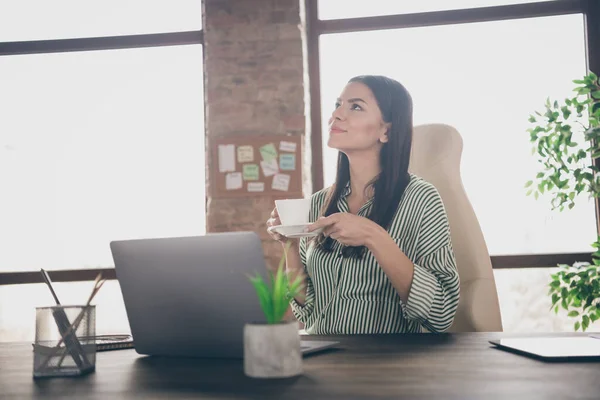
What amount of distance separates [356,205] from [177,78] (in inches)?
92.4

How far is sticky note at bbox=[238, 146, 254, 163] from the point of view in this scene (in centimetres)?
353

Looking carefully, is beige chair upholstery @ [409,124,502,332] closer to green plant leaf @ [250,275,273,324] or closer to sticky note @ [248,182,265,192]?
green plant leaf @ [250,275,273,324]

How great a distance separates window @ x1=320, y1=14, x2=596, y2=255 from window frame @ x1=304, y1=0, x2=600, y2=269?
0.04 metres

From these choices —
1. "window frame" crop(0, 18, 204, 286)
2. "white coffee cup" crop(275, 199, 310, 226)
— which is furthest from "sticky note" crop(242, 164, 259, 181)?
"white coffee cup" crop(275, 199, 310, 226)

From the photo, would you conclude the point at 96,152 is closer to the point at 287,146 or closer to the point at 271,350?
the point at 287,146

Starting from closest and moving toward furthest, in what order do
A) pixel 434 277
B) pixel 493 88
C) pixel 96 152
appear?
pixel 434 277, pixel 493 88, pixel 96 152

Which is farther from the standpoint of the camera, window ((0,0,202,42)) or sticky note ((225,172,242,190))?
window ((0,0,202,42))

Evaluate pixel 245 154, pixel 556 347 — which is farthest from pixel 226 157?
pixel 556 347

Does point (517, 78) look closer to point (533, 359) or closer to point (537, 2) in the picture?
point (537, 2)

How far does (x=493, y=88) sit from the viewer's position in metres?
3.60

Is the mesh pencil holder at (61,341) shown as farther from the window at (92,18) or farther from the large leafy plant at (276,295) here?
the window at (92,18)

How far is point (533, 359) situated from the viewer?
3.12 ft

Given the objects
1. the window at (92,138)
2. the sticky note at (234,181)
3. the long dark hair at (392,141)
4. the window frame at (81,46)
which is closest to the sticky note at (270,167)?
the sticky note at (234,181)

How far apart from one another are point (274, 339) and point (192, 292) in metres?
0.22
